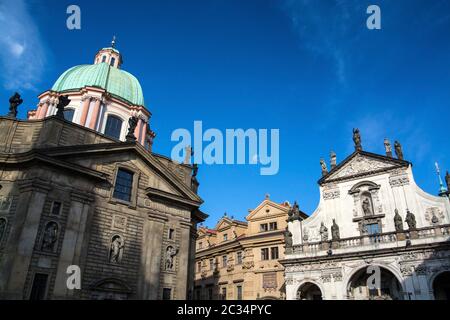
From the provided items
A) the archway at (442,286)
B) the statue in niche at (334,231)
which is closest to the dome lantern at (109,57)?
the statue in niche at (334,231)

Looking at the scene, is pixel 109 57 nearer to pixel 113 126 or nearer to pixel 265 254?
pixel 113 126

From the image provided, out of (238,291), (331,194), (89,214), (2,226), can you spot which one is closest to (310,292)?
(331,194)

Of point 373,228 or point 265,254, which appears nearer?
point 373,228

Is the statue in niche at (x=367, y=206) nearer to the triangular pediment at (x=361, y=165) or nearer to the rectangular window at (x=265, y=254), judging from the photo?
the triangular pediment at (x=361, y=165)

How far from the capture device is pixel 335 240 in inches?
1217

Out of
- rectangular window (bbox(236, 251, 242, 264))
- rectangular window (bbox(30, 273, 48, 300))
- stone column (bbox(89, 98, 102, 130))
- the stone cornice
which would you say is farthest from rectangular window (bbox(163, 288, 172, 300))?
rectangular window (bbox(236, 251, 242, 264))

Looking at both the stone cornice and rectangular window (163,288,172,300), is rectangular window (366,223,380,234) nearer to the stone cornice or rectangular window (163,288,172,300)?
rectangular window (163,288,172,300)

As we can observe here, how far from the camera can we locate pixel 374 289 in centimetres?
2923

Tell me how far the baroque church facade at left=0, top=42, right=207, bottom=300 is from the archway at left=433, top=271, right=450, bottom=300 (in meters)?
18.6

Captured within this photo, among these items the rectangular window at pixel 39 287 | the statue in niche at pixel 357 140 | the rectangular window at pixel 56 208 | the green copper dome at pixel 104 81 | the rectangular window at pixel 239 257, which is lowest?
the rectangular window at pixel 39 287

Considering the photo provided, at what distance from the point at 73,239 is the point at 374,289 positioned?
23.5m

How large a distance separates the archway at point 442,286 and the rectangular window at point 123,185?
77.9ft

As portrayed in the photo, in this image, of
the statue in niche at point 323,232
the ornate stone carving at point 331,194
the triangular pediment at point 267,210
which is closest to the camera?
the statue in niche at point 323,232

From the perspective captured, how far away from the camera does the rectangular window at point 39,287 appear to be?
18.8 metres
